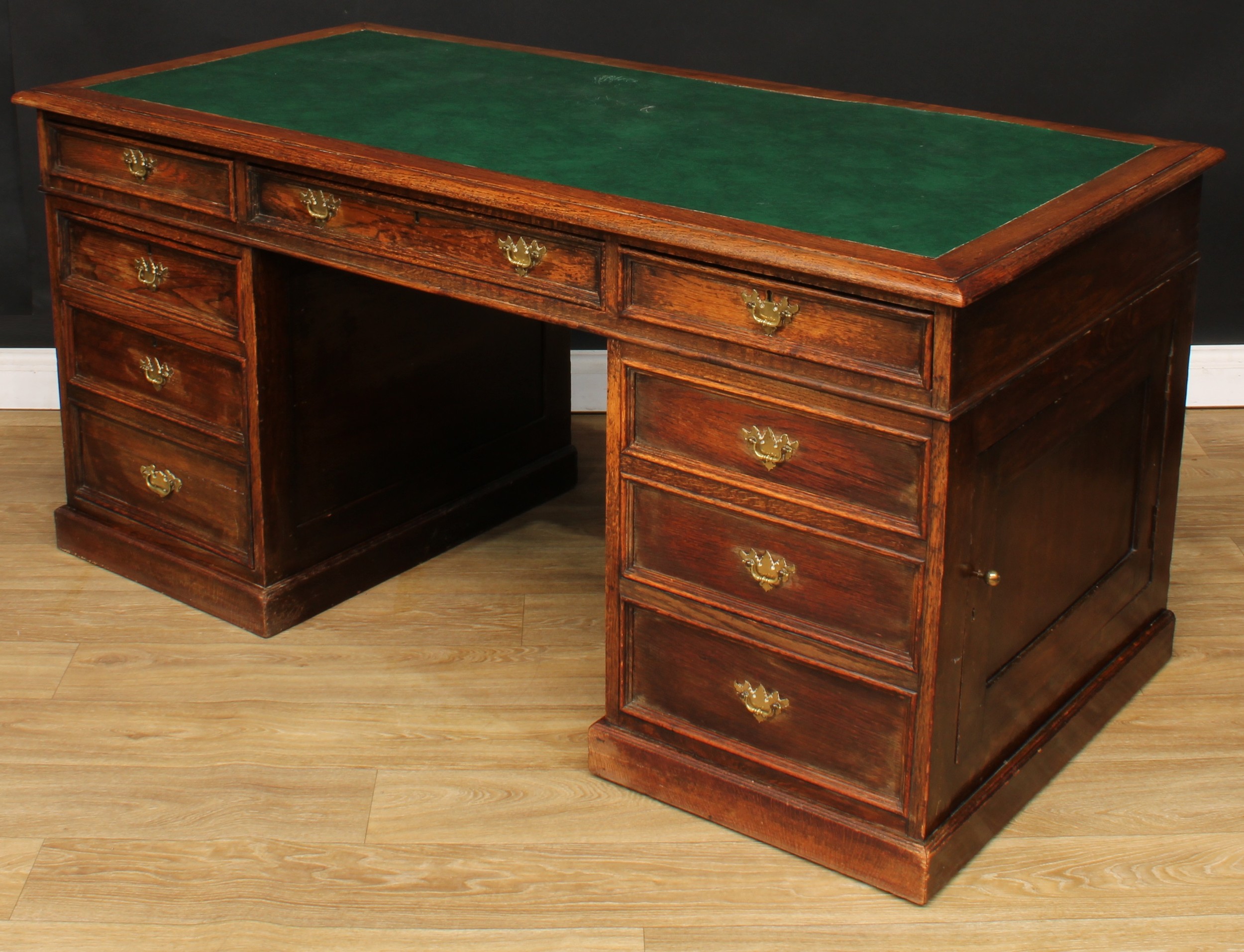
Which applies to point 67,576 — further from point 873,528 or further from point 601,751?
point 873,528

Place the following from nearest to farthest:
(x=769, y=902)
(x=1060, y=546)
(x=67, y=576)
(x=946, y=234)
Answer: (x=946, y=234)
(x=769, y=902)
(x=1060, y=546)
(x=67, y=576)

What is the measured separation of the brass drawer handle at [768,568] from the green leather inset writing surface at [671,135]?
0.47 metres

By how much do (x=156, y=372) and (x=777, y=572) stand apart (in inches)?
52.4

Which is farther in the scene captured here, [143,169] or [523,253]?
[143,169]

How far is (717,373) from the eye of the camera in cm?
233

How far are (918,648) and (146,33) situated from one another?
2.58 meters

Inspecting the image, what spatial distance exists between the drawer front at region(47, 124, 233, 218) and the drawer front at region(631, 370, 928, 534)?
35.6 inches

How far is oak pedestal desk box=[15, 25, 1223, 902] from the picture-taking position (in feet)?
7.39

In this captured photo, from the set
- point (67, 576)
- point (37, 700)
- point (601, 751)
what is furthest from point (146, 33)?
point (601, 751)

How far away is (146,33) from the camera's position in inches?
156

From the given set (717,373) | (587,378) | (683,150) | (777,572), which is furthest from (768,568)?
(587,378)

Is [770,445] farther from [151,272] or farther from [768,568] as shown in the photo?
[151,272]

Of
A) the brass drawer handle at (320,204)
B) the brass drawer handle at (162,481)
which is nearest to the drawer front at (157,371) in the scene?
the brass drawer handle at (162,481)

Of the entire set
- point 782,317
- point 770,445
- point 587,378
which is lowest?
point 587,378
